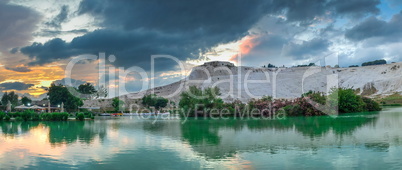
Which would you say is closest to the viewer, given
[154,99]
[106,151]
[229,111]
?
[106,151]

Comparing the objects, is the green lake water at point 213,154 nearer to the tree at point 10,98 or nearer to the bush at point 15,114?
the bush at point 15,114

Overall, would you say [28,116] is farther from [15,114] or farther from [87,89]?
[87,89]

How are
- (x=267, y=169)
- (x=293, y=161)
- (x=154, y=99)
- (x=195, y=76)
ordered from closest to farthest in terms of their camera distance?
(x=267, y=169) < (x=293, y=161) < (x=154, y=99) < (x=195, y=76)

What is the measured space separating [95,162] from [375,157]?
36.3 ft

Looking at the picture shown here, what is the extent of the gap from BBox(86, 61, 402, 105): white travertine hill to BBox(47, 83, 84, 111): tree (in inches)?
1445

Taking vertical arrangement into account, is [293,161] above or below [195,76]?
below

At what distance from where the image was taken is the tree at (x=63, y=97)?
70.6 meters

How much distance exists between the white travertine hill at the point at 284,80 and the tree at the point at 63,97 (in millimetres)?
36698

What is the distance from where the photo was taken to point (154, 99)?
9681 centimetres

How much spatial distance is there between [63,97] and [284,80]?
293ft

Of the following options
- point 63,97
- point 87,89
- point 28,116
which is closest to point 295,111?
point 28,116

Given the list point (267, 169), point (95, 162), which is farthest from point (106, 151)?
point (267, 169)

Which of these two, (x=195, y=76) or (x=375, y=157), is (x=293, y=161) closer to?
(x=375, y=157)

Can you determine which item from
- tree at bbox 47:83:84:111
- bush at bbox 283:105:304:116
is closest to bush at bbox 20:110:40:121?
tree at bbox 47:83:84:111
